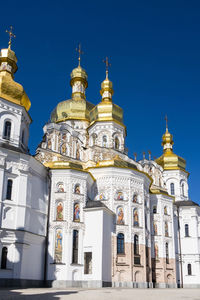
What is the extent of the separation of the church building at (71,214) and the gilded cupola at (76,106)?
531 cm

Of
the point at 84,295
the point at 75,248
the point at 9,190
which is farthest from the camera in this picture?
the point at 75,248

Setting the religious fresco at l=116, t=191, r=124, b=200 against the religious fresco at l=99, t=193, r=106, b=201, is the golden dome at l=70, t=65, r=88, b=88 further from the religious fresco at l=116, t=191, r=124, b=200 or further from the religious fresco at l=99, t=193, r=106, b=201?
the religious fresco at l=116, t=191, r=124, b=200

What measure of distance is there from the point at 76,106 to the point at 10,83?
46.8 feet

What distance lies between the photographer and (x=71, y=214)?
2136 cm

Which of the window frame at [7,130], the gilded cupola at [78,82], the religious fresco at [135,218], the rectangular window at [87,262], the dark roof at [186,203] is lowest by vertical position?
the rectangular window at [87,262]

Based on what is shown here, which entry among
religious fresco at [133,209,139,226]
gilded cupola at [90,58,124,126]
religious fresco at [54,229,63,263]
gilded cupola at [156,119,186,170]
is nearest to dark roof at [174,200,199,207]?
gilded cupola at [156,119,186,170]

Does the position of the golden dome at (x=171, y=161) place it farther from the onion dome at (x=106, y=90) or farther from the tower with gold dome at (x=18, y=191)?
the tower with gold dome at (x=18, y=191)

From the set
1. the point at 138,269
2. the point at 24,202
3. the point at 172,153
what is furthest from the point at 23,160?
Answer: the point at 172,153

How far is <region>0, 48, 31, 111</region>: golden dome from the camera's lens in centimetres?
2080

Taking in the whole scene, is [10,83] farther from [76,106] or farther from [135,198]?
[76,106]

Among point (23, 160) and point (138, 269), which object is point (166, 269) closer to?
point (138, 269)

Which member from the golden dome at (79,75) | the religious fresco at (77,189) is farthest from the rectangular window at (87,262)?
the golden dome at (79,75)

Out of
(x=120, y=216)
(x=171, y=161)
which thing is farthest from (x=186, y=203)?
(x=120, y=216)

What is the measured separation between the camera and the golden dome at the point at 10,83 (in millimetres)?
20797
